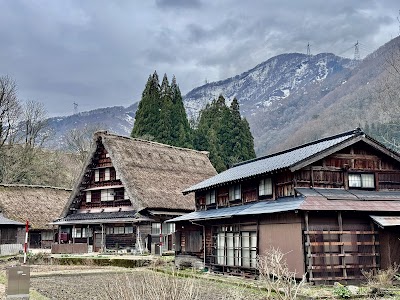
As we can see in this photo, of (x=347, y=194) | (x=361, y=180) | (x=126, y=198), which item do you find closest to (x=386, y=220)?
(x=347, y=194)

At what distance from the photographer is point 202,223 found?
2430 centimetres

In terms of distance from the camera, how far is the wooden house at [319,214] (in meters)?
16.6

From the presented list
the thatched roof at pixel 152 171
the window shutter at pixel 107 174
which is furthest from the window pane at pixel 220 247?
the window shutter at pixel 107 174

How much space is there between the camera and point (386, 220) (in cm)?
1691

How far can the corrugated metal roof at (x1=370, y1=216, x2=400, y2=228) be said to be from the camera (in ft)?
54.1

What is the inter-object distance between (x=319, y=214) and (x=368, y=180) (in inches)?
178

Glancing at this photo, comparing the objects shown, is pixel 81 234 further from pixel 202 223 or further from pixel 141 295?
pixel 141 295

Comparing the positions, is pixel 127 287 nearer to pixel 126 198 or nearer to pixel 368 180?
pixel 368 180

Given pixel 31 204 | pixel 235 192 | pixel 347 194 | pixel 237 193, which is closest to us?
pixel 347 194

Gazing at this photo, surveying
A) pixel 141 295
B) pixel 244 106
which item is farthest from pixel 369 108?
pixel 244 106

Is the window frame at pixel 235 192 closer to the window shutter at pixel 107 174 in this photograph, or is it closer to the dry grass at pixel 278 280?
the dry grass at pixel 278 280

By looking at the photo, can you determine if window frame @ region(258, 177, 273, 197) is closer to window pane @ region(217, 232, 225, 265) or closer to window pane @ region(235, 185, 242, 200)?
window pane @ region(235, 185, 242, 200)

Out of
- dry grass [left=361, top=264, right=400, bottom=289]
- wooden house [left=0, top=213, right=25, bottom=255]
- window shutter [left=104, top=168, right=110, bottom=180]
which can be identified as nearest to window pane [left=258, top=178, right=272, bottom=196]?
dry grass [left=361, top=264, right=400, bottom=289]

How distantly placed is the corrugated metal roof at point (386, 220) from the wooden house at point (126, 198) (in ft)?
56.4
